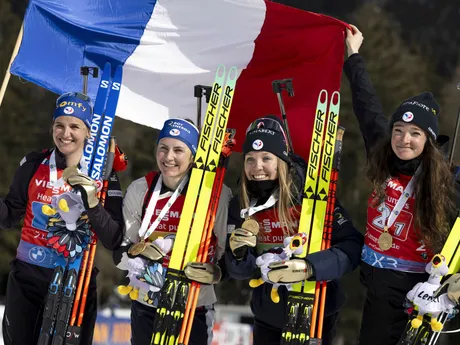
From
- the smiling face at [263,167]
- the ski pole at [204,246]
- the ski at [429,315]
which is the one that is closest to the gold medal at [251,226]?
the smiling face at [263,167]

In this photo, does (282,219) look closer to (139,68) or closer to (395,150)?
(395,150)

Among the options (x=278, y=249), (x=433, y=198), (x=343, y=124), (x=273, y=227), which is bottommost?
(x=278, y=249)

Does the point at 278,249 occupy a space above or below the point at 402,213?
below

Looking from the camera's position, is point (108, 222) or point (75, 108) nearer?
point (108, 222)

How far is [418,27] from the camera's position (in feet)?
87.1

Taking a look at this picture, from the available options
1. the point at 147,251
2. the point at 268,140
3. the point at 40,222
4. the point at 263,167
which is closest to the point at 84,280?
the point at 40,222

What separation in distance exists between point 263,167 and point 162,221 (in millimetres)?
731

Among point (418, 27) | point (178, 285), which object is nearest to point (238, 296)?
point (418, 27)

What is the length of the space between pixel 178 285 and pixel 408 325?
1373 mm

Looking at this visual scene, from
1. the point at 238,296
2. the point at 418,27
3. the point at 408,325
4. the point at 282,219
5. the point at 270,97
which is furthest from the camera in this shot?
the point at 418,27

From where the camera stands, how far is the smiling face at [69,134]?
5172mm

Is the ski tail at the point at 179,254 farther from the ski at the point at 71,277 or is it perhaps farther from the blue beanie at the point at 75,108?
the blue beanie at the point at 75,108

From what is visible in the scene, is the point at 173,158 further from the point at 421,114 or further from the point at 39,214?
the point at 421,114

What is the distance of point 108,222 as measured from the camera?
4.99 meters
